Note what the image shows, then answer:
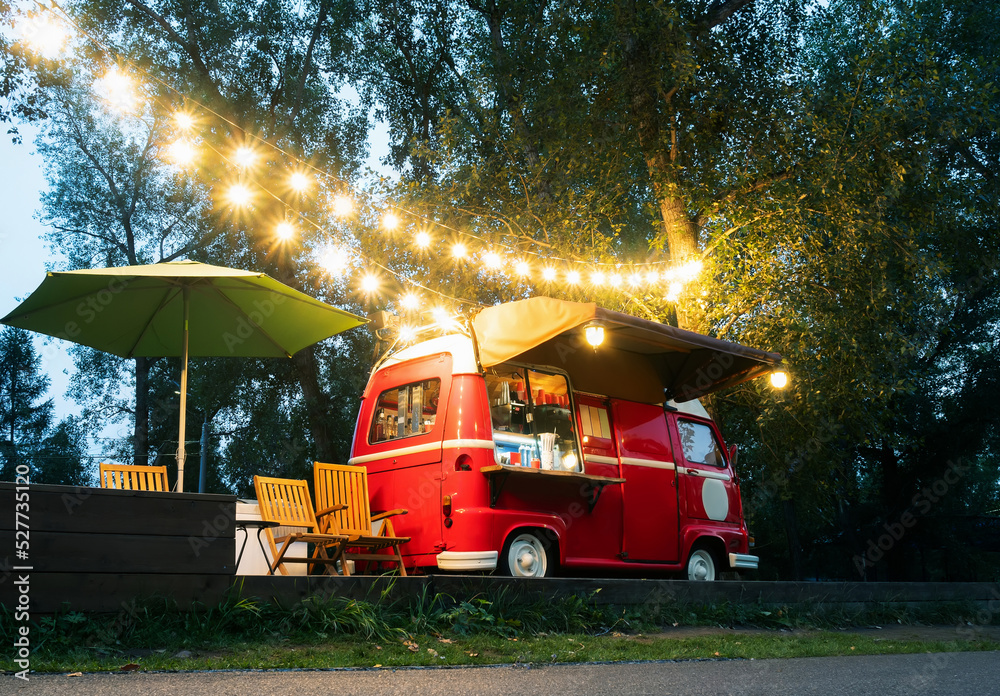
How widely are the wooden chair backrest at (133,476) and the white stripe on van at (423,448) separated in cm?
173

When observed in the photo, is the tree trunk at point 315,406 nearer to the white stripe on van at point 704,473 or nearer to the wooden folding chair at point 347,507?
the white stripe on van at point 704,473

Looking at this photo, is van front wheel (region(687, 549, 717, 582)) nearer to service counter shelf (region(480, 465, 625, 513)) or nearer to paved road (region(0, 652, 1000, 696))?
service counter shelf (region(480, 465, 625, 513))

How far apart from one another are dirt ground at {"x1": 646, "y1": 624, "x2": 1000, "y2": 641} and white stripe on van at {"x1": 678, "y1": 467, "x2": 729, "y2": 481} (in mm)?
2229

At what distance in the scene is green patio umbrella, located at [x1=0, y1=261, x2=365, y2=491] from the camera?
23.9 feet

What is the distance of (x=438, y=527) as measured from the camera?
7781 millimetres

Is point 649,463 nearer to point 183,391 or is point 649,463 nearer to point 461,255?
point 183,391

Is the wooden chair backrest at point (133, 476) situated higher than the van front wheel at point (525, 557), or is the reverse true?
the wooden chair backrest at point (133, 476)

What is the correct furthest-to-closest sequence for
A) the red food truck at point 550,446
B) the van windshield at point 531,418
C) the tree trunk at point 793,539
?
the tree trunk at point 793,539
the van windshield at point 531,418
the red food truck at point 550,446

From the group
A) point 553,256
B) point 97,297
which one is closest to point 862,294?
point 553,256

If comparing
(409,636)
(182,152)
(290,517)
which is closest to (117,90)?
(182,152)

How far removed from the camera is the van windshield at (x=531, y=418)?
8.26m

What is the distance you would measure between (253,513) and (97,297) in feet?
7.99

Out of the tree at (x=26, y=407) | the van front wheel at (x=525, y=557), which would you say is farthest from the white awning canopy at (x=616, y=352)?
the tree at (x=26, y=407)

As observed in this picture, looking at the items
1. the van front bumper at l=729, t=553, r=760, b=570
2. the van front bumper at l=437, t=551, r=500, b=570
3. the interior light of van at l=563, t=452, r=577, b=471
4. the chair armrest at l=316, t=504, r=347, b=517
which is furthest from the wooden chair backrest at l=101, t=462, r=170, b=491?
the van front bumper at l=729, t=553, r=760, b=570
